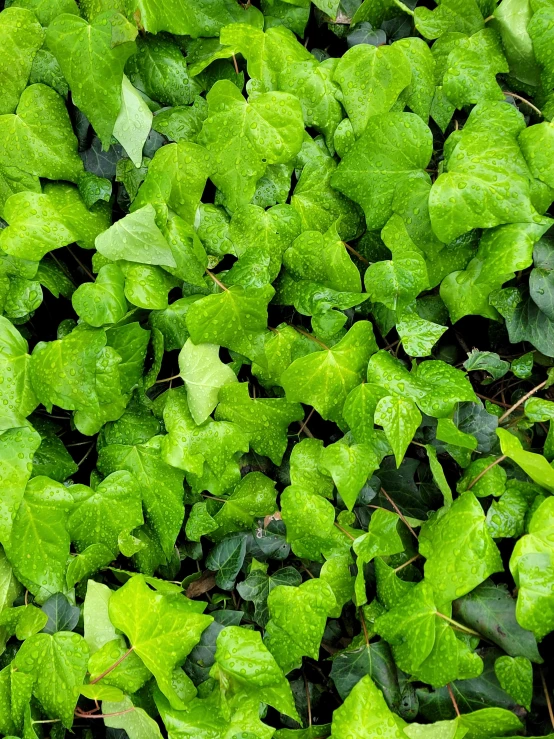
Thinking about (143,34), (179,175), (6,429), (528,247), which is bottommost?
(6,429)

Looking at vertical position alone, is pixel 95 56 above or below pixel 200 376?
A: above

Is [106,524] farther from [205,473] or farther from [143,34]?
[143,34]

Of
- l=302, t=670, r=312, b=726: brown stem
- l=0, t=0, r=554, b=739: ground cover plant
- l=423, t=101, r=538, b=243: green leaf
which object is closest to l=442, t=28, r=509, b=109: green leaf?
l=0, t=0, r=554, b=739: ground cover plant

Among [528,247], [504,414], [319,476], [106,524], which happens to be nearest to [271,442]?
[319,476]

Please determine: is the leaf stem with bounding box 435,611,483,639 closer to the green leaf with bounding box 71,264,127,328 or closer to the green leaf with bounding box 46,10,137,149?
the green leaf with bounding box 71,264,127,328

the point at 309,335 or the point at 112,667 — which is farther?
the point at 309,335

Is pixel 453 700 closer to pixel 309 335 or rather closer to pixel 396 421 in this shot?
pixel 396 421

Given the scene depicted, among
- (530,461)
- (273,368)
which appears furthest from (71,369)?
(530,461)
